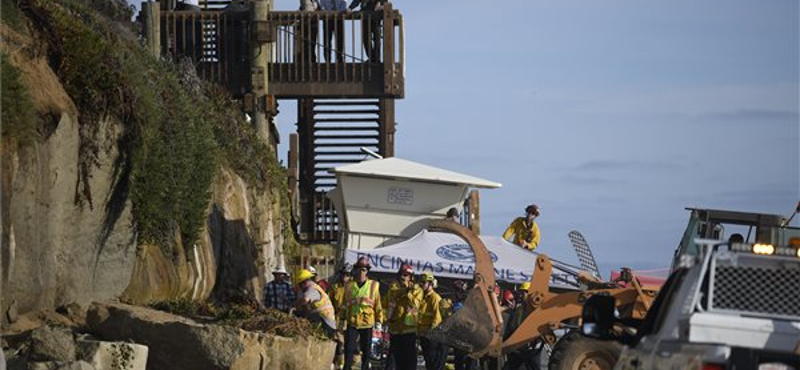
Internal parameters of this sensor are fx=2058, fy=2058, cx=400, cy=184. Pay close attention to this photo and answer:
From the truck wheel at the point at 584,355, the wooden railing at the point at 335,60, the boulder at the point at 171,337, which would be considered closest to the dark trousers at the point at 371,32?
the wooden railing at the point at 335,60

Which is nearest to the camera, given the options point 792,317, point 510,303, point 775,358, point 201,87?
point 775,358

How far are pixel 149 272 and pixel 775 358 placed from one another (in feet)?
51.7

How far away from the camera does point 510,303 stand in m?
31.4

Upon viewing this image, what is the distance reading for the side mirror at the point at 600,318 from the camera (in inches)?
526

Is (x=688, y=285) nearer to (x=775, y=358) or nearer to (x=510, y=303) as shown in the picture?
(x=775, y=358)

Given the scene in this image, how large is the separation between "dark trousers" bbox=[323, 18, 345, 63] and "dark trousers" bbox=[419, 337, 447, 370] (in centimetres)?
1095

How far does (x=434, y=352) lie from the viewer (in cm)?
2998

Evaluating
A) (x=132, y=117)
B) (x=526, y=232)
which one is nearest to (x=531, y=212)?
(x=526, y=232)

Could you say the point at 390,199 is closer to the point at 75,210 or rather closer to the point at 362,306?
the point at 362,306

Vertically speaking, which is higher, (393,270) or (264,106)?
(264,106)

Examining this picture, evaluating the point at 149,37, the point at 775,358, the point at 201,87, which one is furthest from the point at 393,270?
the point at 775,358

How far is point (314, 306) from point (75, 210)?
257 inches

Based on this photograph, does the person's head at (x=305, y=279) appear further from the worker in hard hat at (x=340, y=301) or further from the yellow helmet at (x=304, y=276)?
the worker in hard hat at (x=340, y=301)

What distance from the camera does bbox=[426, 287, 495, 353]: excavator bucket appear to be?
92.8ft
